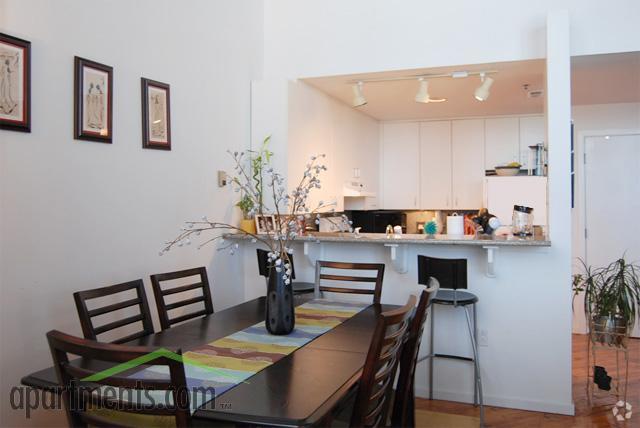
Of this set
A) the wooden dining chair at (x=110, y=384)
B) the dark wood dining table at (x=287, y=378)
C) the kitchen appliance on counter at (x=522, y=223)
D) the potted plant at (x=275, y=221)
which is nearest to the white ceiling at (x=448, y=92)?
the potted plant at (x=275, y=221)

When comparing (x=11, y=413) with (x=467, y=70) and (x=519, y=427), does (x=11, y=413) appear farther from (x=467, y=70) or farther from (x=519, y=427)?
(x=467, y=70)

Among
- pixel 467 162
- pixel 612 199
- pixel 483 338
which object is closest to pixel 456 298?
pixel 483 338

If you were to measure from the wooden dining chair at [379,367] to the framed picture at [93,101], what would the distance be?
180 centimetres

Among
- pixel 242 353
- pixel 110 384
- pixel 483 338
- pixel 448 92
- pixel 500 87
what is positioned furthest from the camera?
pixel 448 92

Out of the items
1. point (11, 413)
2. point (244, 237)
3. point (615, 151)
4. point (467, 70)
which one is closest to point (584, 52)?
point (467, 70)

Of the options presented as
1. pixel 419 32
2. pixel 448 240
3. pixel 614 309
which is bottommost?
pixel 614 309

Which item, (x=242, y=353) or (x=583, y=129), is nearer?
(x=242, y=353)

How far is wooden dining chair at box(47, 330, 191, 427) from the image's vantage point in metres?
1.27

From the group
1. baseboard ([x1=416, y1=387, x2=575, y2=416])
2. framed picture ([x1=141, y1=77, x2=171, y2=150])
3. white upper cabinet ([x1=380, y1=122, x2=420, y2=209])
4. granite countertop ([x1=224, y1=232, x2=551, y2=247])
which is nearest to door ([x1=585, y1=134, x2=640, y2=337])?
white upper cabinet ([x1=380, y1=122, x2=420, y2=209])

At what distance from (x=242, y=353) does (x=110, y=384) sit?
0.67 metres

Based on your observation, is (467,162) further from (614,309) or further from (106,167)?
(106,167)

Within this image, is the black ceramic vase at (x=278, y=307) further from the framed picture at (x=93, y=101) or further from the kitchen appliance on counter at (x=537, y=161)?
the kitchen appliance on counter at (x=537, y=161)

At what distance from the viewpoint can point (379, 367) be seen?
164 cm

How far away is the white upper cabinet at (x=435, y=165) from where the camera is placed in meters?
6.52
